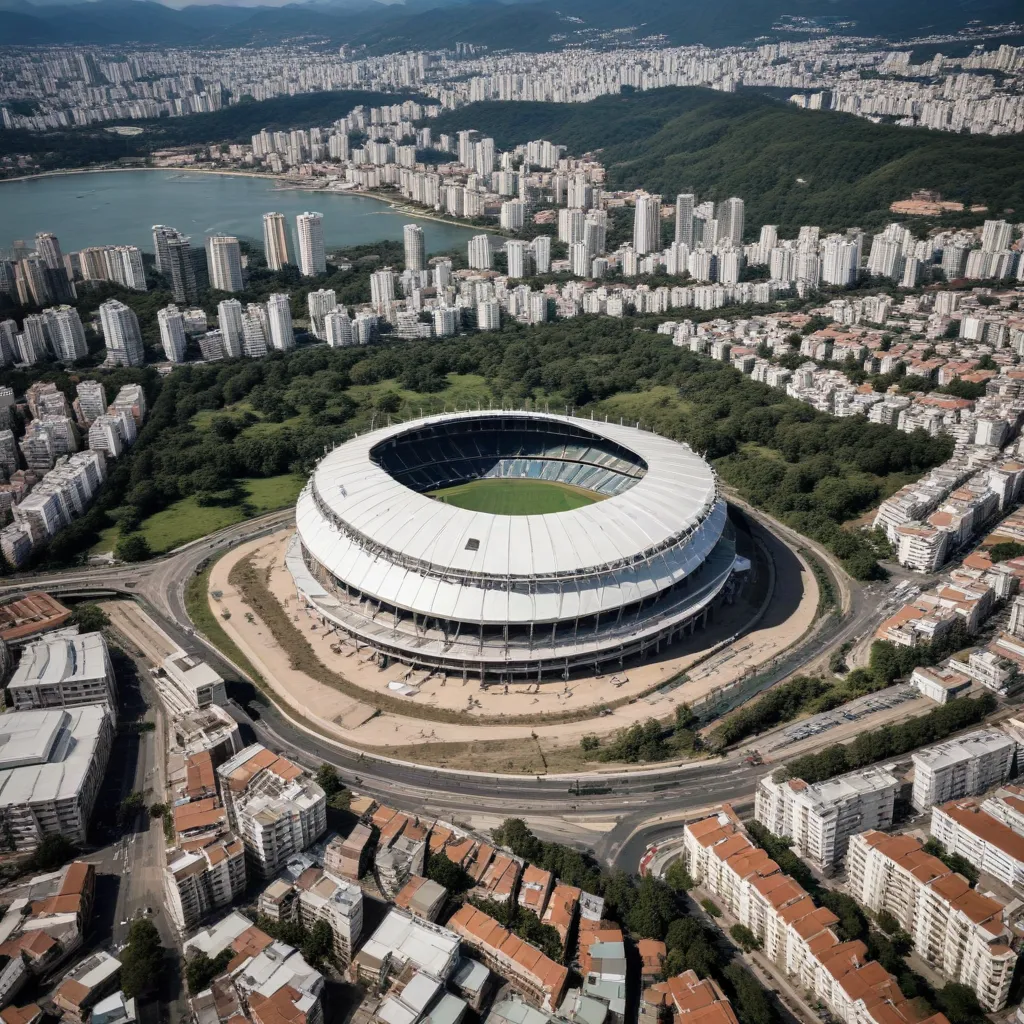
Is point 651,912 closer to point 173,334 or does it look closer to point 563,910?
point 563,910

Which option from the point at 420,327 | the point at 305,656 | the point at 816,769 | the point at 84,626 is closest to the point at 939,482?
the point at 816,769

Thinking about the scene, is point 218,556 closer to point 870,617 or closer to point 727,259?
point 870,617

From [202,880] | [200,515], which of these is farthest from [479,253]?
[202,880]

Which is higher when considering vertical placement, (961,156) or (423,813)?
(961,156)

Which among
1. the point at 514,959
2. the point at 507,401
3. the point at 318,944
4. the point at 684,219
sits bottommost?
the point at 507,401

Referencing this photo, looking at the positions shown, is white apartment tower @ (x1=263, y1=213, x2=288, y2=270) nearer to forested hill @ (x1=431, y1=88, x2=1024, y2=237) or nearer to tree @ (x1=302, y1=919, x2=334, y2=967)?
forested hill @ (x1=431, y1=88, x2=1024, y2=237)

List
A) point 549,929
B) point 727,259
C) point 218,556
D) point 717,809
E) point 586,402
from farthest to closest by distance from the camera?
point 727,259, point 586,402, point 218,556, point 717,809, point 549,929

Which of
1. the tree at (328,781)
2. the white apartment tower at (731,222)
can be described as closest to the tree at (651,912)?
the tree at (328,781)
